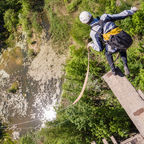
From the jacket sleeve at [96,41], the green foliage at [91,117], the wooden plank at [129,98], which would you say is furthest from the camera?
the green foliage at [91,117]

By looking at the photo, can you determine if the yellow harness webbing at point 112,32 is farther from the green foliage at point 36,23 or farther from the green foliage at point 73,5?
the green foliage at point 36,23

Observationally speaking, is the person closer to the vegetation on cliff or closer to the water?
the vegetation on cliff

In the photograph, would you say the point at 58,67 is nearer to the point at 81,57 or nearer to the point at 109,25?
the point at 81,57

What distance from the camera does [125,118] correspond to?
5.66 metres

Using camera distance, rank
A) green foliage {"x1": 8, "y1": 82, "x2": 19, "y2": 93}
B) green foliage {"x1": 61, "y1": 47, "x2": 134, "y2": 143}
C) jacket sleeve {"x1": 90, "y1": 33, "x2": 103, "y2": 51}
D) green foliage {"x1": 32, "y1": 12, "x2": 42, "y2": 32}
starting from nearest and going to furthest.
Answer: jacket sleeve {"x1": 90, "y1": 33, "x2": 103, "y2": 51} < green foliage {"x1": 61, "y1": 47, "x2": 134, "y2": 143} < green foliage {"x1": 8, "y1": 82, "x2": 19, "y2": 93} < green foliage {"x1": 32, "y1": 12, "x2": 42, "y2": 32}

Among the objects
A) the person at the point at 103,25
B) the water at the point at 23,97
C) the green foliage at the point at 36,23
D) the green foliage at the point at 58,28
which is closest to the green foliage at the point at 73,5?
the green foliage at the point at 58,28

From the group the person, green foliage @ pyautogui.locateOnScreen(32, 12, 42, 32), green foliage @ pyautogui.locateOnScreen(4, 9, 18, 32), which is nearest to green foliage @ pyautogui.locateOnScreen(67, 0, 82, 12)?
green foliage @ pyautogui.locateOnScreen(32, 12, 42, 32)

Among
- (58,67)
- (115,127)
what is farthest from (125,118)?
(58,67)

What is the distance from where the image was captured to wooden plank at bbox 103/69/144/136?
327 cm

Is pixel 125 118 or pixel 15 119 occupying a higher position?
pixel 15 119

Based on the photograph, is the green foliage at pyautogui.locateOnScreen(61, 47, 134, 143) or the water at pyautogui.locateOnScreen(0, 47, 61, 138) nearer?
the green foliage at pyautogui.locateOnScreen(61, 47, 134, 143)

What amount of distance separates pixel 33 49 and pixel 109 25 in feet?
25.8

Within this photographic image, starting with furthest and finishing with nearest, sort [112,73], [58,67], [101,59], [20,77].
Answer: [20,77] < [58,67] < [101,59] < [112,73]

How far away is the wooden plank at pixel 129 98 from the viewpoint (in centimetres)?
327
